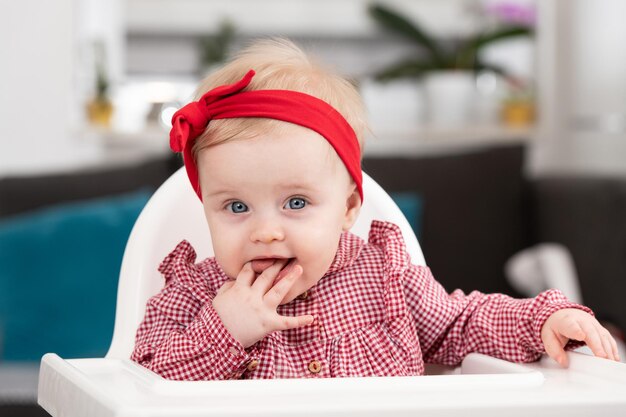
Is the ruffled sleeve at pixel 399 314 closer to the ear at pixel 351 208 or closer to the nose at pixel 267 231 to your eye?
the ear at pixel 351 208

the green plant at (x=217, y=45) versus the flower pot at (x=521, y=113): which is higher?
the green plant at (x=217, y=45)

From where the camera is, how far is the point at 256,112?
959mm

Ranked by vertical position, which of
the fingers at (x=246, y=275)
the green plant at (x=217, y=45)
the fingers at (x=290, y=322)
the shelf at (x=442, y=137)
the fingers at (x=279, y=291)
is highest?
the green plant at (x=217, y=45)

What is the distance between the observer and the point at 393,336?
1.06 meters

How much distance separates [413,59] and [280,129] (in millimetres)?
2963

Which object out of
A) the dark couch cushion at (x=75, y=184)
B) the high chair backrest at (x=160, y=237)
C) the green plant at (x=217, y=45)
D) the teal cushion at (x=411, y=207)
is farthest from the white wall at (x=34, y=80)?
the high chair backrest at (x=160, y=237)

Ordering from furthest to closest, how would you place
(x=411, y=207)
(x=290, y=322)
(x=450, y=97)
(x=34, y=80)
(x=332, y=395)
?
(x=450, y=97) → (x=34, y=80) → (x=411, y=207) → (x=290, y=322) → (x=332, y=395)

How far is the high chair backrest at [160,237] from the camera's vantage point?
116cm

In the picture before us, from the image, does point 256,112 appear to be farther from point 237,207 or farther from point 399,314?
point 399,314

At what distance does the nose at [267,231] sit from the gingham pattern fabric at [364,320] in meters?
0.09

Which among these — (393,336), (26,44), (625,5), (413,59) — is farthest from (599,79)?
(393,336)

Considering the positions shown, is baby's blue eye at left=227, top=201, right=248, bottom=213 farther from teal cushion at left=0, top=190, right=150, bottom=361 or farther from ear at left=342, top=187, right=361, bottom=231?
teal cushion at left=0, top=190, right=150, bottom=361

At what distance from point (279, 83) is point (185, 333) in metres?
0.26

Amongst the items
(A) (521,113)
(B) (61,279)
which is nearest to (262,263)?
(B) (61,279)
